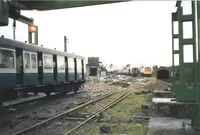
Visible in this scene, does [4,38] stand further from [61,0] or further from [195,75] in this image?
[195,75]

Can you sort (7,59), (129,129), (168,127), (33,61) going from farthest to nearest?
1. (33,61)
2. (7,59)
3. (129,129)
4. (168,127)

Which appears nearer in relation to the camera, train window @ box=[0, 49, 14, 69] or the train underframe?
train window @ box=[0, 49, 14, 69]

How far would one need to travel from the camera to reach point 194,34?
7.04m

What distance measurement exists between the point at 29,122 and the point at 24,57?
5.01m

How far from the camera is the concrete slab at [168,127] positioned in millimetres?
7464

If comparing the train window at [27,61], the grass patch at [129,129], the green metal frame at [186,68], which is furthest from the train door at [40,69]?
the green metal frame at [186,68]

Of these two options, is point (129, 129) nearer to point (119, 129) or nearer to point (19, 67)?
point (119, 129)

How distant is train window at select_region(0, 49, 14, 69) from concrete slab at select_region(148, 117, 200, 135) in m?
6.91

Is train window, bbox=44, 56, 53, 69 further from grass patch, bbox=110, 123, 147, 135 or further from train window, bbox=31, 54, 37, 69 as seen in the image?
grass patch, bbox=110, 123, 147, 135

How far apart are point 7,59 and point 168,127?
7.96m

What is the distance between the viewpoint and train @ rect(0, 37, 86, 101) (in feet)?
42.4

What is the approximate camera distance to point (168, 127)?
8070 mm

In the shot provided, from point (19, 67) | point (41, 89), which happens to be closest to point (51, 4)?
point (19, 67)

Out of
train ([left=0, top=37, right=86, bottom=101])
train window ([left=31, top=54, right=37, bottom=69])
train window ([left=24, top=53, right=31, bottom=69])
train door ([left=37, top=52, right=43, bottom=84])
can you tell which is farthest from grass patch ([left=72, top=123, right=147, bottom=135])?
train door ([left=37, top=52, right=43, bottom=84])
